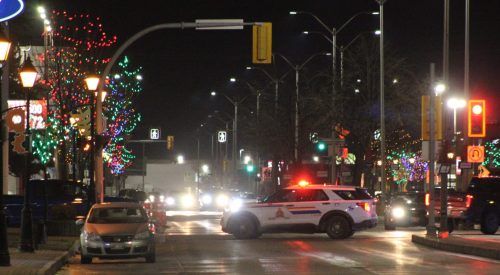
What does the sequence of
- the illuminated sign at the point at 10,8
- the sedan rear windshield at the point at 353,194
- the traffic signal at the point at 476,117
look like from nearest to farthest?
the illuminated sign at the point at 10,8 < the sedan rear windshield at the point at 353,194 < the traffic signal at the point at 476,117

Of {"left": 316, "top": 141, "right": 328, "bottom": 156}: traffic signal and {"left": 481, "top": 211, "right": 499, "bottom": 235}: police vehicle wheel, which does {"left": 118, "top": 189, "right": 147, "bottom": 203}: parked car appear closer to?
{"left": 316, "top": 141, "right": 328, "bottom": 156}: traffic signal

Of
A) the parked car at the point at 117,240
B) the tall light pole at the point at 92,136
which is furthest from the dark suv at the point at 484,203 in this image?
the parked car at the point at 117,240

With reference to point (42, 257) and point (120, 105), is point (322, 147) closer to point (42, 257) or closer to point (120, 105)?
point (120, 105)

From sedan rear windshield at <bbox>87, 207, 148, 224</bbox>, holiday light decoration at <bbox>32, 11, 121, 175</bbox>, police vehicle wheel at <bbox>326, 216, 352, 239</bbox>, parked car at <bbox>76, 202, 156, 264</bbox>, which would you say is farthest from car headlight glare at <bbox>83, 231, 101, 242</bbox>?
holiday light decoration at <bbox>32, 11, 121, 175</bbox>

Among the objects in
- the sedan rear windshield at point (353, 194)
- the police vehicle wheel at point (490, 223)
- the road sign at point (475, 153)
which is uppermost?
the road sign at point (475, 153)

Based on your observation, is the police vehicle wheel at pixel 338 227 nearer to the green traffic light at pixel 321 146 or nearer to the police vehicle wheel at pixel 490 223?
the police vehicle wheel at pixel 490 223

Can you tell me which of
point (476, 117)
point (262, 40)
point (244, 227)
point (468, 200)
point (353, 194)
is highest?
point (262, 40)

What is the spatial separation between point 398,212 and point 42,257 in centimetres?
1977

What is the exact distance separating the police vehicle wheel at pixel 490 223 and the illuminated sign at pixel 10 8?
73.0 feet

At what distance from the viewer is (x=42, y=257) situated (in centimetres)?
2262

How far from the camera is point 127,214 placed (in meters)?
23.7

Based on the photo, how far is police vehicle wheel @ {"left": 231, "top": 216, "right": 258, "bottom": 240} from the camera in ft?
106

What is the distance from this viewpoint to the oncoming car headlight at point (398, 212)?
1533 inches

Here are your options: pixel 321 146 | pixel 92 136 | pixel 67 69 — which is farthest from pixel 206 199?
pixel 92 136
